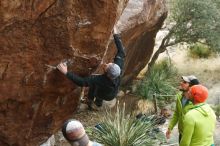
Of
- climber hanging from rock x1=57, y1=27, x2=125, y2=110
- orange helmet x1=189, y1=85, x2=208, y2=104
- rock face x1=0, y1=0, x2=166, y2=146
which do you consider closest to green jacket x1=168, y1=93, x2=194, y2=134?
orange helmet x1=189, y1=85, x2=208, y2=104

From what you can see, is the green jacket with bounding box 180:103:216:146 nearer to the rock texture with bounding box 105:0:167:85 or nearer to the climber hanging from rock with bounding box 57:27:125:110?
the climber hanging from rock with bounding box 57:27:125:110

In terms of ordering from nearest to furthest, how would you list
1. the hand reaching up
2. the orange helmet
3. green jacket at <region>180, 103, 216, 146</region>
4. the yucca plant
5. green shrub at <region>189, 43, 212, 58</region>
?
green jacket at <region>180, 103, 216, 146</region> < the orange helmet < the hand reaching up < the yucca plant < green shrub at <region>189, 43, 212, 58</region>

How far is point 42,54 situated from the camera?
7004mm

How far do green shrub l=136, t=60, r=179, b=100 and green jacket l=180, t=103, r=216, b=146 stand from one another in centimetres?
879

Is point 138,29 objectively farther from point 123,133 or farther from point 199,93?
point 199,93

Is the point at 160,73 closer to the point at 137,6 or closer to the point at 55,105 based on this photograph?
the point at 137,6

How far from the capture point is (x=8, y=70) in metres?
6.92

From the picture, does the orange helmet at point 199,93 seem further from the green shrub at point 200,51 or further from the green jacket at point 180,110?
the green shrub at point 200,51

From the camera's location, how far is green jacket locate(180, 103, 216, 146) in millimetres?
6324

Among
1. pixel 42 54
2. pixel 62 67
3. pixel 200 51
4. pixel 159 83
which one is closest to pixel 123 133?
pixel 62 67

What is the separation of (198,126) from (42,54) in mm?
2451

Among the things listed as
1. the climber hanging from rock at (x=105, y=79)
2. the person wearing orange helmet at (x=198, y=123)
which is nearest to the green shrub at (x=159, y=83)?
the climber hanging from rock at (x=105, y=79)

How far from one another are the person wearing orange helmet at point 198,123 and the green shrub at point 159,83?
8783 mm

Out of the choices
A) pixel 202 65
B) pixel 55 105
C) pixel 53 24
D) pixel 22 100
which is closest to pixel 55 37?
pixel 53 24
